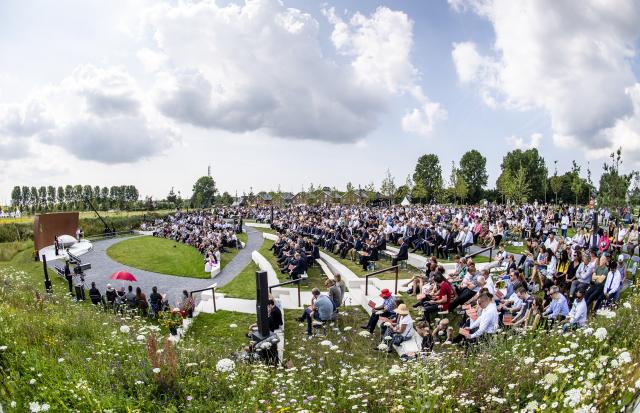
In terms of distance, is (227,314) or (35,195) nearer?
(227,314)

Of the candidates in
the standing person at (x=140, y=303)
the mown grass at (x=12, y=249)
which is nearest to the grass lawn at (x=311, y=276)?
the standing person at (x=140, y=303)

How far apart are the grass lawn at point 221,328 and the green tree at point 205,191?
78561mm

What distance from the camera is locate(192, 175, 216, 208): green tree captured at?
303 ft

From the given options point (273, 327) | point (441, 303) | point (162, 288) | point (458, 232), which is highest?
point (458, 232)

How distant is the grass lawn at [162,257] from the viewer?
23.0 meters

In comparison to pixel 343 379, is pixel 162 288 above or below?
below

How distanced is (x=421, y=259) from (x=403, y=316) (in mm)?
7916

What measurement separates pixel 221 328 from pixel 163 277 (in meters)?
11.6

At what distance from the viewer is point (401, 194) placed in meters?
71.9

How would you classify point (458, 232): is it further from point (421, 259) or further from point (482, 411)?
point (482, 411)

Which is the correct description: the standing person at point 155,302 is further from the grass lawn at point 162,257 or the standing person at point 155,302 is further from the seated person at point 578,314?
the seated person at point 578,314

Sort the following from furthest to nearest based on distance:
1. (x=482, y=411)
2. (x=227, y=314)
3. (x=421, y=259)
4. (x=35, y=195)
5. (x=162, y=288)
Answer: (x=35, y=195)
(x=162, y=288)
(x=421, y=259)
(x=227, y=314)
(x=482, y=411)

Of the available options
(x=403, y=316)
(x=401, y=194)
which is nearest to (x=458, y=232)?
(x=403, y=316)

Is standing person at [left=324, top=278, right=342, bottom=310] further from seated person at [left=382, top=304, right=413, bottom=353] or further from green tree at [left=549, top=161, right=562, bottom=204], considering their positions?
green tree at [left=549, top=161, right=562, bottom=204]
